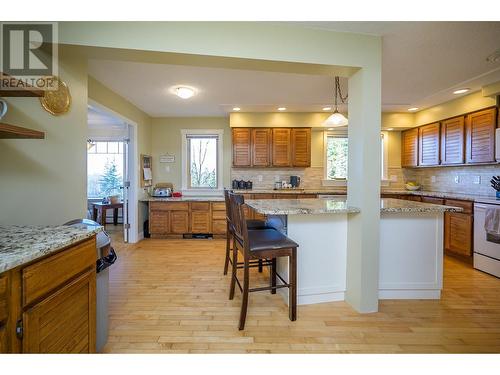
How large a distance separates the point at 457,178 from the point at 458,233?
1.10m

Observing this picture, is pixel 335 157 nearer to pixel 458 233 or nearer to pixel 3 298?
pixel 458 233

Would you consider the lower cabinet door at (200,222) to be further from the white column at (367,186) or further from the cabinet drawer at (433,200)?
the cabinet drawer at (433,200)

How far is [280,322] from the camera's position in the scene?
1847 mm

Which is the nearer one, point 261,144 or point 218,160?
point 261,144

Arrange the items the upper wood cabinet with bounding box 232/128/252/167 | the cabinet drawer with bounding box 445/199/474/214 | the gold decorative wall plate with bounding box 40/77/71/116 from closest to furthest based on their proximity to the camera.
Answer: the gold decorative wall plate with bounding box 40/77/71/116 < the cabinet drawer with bounding box 445/199/474/214 < the upper wood cabinet with bounding box 232/128/252/167

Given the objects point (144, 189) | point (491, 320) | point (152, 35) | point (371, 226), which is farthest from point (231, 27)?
point (144, 189)

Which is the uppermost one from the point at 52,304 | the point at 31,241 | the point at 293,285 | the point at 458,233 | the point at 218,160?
the point at 218,160

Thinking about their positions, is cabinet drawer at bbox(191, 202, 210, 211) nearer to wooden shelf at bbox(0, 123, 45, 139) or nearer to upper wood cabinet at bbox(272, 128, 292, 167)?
upper wood cabinet at bbox(272, 128, 292, 167)

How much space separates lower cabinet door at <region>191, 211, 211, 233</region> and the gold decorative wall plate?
277 cm

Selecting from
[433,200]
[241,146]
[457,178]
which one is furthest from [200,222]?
[457,178]

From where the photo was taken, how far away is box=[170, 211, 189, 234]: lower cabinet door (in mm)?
4383

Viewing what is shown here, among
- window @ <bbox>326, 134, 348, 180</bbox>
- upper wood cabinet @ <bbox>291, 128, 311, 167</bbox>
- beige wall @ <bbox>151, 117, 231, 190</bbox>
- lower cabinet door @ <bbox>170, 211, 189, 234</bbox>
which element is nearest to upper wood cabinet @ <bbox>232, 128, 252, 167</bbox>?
beige wall @ <bbox>151, 117, 231, 190</bbox>
